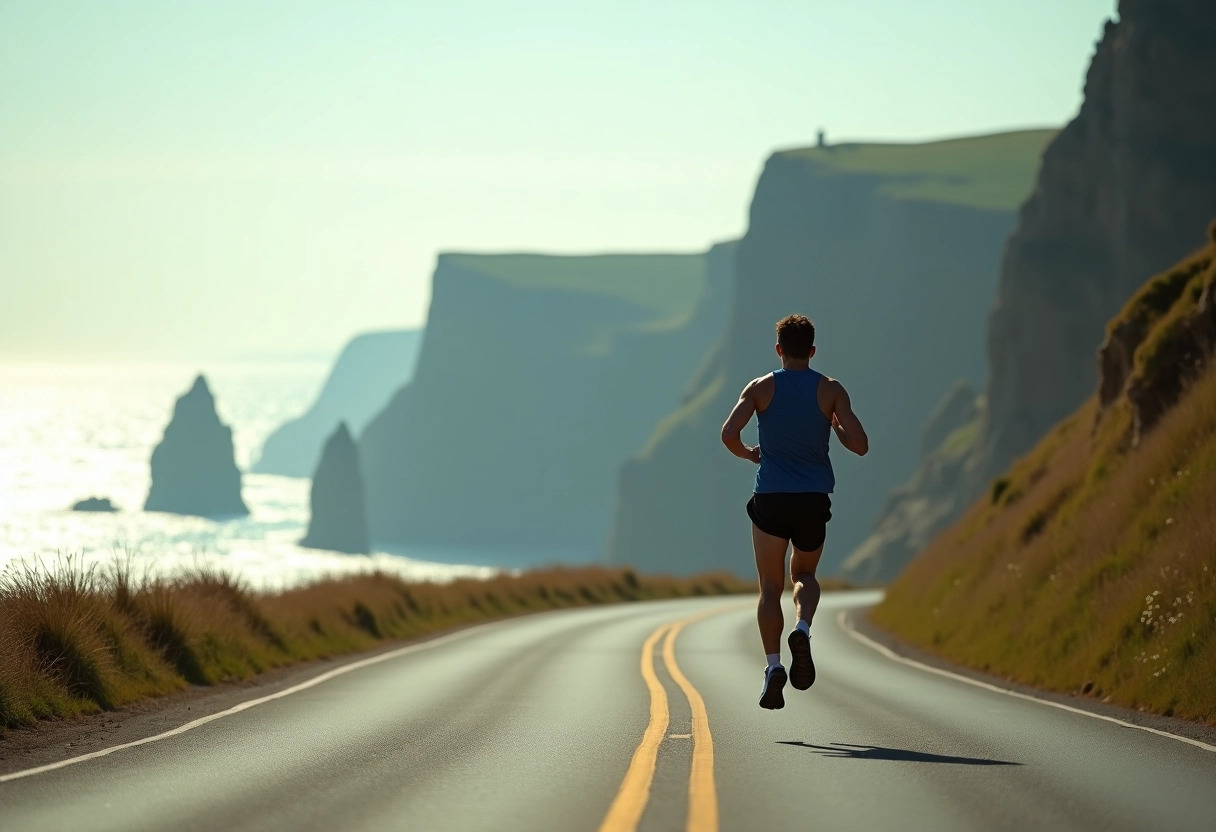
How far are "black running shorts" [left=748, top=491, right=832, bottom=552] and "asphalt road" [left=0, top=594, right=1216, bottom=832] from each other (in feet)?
4.62

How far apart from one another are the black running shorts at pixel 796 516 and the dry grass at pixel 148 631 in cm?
592

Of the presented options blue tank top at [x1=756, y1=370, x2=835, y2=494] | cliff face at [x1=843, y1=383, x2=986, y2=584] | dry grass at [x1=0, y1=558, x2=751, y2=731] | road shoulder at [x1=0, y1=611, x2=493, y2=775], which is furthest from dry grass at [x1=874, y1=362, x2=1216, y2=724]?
cliff face at [x1=843, y1=383, x2=986, y2=584]

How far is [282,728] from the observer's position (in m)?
11.4

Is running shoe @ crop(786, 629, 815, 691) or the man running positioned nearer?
running shoe @ crop(786, 629, 815, 691)

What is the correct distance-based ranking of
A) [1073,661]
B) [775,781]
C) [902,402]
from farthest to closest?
[902,402] → [1073,661] → [775,781]

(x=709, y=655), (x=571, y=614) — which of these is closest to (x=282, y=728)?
(x=709, y=655)

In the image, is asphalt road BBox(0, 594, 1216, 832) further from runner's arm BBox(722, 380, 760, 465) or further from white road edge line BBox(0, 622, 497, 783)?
runner's arm BBox(722, 380, 760, 465)

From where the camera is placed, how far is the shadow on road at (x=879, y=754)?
9109 mm

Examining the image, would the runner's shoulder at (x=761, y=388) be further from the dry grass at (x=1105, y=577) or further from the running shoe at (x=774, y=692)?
the dry grass at (x=1105, y=577)

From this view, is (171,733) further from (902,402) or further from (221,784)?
(902,402)

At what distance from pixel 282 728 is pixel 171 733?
828 millimetres

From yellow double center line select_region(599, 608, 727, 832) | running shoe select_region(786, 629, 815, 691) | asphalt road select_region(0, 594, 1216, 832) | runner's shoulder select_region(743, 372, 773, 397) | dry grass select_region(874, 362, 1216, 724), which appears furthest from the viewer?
dry grass select_region(874, 362, 1216, 724)

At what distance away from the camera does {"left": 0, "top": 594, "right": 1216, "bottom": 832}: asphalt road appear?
23.5 ft

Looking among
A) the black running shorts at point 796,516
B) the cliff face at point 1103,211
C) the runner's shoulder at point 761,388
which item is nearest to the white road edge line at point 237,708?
the black running shorts at point 796,516
